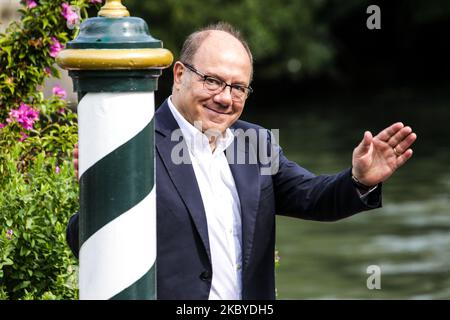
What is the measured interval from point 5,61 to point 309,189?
3.03 meters

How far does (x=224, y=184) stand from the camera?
4.22 metres

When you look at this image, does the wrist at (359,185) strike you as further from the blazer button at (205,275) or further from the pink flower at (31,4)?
the pink flower at (31,4)

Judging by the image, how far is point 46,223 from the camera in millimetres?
5566

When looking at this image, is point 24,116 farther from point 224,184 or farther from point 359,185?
point 359,185

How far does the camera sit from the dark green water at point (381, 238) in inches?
441

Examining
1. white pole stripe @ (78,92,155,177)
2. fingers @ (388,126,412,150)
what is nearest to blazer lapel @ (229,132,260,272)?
fingers @ (388,126,412,150)

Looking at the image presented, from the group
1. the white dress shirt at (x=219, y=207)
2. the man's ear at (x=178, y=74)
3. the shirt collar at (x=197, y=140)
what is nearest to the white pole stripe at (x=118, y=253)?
the white dress shirt at (x=219, y=207)

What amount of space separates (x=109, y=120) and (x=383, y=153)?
99cm

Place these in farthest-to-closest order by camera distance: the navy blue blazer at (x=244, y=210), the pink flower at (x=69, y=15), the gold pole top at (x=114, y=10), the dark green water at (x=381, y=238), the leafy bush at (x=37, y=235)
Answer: the dark green water at (x=381, y=238), the pink flower at (x=69, y=15), the leafy bush at (x=37, y=235), the navy blue blazer at (x=244, y=210), the gold pole top at (x=114, y=10)

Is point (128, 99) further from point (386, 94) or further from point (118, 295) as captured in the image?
point (386, 94)

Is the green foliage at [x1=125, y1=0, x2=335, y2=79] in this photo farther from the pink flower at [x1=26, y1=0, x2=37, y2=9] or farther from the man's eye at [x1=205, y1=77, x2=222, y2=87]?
the man's eye at [x1=205, y1=77, x2=222, y2=87]

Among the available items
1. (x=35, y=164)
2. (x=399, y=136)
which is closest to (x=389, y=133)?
(x=399, y=136)

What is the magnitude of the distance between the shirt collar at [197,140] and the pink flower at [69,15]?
8.72 feet

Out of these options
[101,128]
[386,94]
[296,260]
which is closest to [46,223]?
[101,128]
